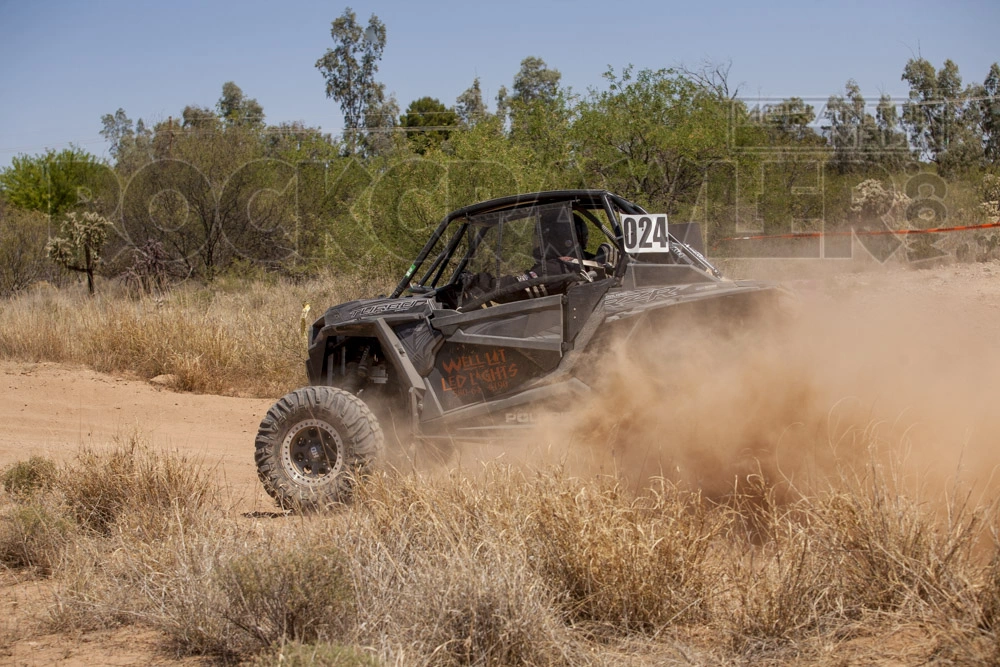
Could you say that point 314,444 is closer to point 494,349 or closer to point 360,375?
point 360,375

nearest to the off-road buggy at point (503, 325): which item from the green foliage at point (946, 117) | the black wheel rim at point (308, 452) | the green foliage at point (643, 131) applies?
the black wheel rim at point (308, 452)

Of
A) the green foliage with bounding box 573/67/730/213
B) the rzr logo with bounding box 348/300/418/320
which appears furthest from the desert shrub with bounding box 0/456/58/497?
the green foliage with bounding box 573/67/730/213

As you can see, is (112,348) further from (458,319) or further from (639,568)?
(639,568)

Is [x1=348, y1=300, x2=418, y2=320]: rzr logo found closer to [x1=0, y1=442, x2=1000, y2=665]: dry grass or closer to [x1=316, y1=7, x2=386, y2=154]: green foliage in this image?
[x1=0, y1=442, x2=1000, y2=665]: dry grass

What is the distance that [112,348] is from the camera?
13.9 metres

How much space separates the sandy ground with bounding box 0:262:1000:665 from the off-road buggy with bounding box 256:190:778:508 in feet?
2.22

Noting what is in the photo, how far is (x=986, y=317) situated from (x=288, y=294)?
12.0 meters

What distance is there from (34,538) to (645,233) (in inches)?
173

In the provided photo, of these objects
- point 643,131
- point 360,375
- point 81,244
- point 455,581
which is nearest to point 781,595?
point 455,581

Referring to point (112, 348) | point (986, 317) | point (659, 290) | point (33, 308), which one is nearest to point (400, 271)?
point (112, 348)

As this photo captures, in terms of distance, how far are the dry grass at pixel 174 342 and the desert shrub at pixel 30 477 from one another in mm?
5798

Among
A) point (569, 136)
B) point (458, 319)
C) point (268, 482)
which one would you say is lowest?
point (268, 482)

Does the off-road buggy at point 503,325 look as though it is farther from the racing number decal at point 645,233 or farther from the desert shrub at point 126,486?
the desert shrub at point 126,486

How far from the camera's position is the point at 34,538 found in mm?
5648
